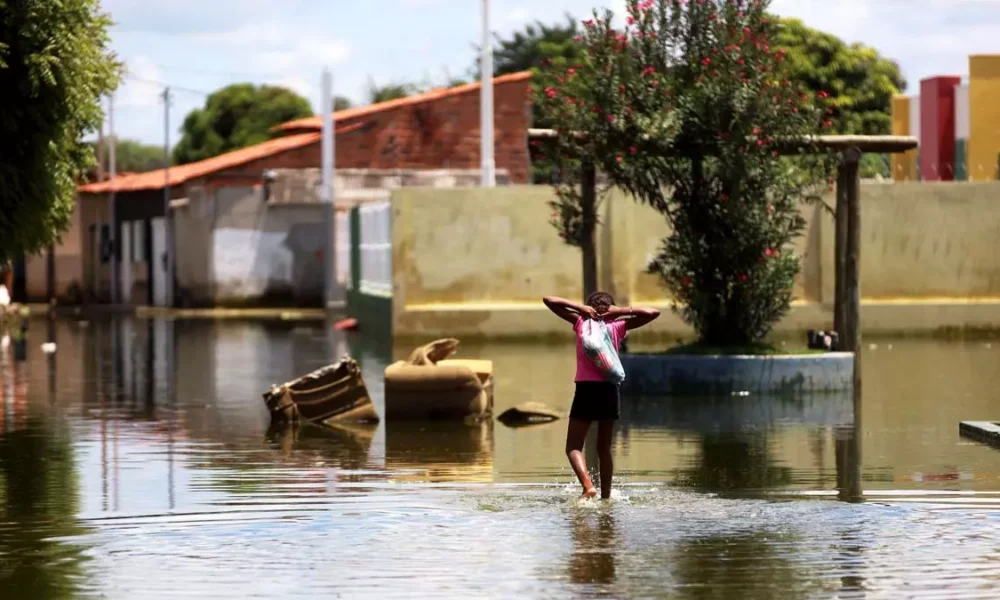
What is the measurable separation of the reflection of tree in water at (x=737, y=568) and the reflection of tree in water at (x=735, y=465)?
8.22 feet

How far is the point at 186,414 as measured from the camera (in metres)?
19.8

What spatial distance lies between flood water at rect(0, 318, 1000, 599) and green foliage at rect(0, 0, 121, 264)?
2.12 metres

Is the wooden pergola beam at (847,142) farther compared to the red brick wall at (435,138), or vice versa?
the red brick wall at (435,138)

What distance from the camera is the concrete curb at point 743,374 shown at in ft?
68.3

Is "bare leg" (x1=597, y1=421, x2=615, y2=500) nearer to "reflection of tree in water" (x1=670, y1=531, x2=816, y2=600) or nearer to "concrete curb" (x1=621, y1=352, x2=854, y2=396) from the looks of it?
"reflection of tree in water" (x1=670, y1=531, x2=816, y2=600)

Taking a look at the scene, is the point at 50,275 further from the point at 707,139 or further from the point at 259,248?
the point at 707,139

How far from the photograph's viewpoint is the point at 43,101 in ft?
69.1

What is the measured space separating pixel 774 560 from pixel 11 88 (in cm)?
1318

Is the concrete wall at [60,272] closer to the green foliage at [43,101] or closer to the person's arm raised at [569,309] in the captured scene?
the green foliage at [43,101]

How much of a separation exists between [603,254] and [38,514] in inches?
802

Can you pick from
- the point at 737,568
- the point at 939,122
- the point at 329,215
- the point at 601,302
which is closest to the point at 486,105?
the point at 329,215

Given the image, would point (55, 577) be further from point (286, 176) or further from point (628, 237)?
point (286, 176)

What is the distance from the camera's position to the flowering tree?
2073cm

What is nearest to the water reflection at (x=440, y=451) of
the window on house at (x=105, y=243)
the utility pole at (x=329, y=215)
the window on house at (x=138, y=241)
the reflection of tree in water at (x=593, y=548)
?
the reflection of tree in water at (x=593, y=548)
